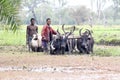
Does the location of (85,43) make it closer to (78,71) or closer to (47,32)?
(47,32)

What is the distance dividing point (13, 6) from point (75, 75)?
3876 mm

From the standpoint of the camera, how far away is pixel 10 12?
47.3 ft

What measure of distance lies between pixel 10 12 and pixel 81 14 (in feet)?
195

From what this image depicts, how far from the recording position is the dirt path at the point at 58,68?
1160cm

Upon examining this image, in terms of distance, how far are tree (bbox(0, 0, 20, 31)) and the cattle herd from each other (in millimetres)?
4235

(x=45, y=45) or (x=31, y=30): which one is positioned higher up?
(x=31, y=30)

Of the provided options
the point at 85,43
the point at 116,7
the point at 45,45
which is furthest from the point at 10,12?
the point at 116,7

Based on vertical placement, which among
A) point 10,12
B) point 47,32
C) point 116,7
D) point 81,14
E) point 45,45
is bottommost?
point 45,45

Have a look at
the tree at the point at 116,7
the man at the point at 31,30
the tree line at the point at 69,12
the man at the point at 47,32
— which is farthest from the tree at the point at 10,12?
the tree at the point at 116,7

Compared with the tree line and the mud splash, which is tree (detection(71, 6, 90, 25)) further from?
the mud splash

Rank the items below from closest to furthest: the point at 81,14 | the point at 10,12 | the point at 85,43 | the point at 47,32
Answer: the point at 10,12
the point at 47,32
the point at 85,43
the point at 81,14

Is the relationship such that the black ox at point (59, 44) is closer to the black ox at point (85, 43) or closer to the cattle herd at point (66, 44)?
the cattle herd at point (66, 44)

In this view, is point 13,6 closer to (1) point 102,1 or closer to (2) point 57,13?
(1) point 102,1

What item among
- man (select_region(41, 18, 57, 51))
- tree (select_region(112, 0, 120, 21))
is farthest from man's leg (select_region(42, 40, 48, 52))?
tree (select_region(112, 0, 120, 21))
